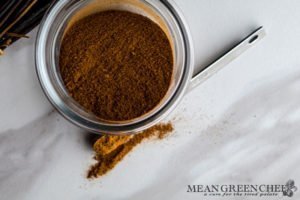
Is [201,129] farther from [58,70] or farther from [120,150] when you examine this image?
[58,70]

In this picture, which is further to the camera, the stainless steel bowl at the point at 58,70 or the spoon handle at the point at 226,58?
the spoon handle at the point at 226,58

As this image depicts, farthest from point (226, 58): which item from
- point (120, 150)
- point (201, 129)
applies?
point (120, 150)

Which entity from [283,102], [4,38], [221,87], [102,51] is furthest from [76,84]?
[283,102]

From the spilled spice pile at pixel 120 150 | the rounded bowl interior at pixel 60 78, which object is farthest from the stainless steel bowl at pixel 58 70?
the spilled spice pile at pixel 120 150

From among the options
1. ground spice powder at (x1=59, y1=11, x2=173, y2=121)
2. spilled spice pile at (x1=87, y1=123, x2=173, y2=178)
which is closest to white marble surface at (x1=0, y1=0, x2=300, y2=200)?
spilled spice pile at (x1=87, y1=123, x2=173, y2=178)

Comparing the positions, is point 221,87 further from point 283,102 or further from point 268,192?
point 268,192

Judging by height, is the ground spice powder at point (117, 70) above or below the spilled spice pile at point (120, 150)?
above

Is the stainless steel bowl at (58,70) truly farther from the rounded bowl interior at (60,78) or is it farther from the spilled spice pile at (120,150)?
the spilled spice pile at (120,150)
